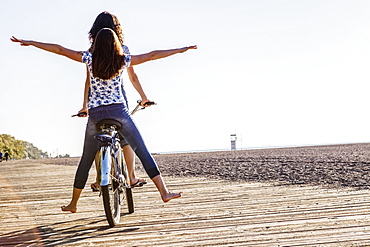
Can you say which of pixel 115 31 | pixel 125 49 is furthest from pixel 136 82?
pixel 115 31

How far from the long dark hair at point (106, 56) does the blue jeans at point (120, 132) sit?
0.92ft

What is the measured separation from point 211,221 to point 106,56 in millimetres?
1680

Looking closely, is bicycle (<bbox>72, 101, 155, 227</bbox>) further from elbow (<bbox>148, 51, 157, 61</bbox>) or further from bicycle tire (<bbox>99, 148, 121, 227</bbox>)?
elbow (<bbox>148, 51, 157, 61</bbox>)

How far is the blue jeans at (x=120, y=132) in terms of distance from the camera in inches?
173

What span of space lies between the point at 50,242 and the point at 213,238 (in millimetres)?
1242

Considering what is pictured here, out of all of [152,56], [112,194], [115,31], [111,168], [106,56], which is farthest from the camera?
[112,194]

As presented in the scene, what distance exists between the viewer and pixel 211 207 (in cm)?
561

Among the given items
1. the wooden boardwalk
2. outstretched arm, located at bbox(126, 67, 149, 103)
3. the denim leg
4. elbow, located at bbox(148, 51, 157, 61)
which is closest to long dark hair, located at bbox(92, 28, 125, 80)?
elbow, located at bbox(148, 51, 157, 61)

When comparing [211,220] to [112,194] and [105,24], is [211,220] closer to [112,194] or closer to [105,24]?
[112,194]

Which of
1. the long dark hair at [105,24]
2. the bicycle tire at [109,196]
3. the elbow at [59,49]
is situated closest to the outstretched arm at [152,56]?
the long dark hair at [105,24]

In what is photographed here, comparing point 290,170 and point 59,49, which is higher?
point 59,49

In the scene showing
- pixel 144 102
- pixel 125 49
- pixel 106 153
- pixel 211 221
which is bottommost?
pixel 211 221

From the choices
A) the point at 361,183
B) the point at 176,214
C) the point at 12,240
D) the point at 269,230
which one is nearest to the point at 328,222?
the point at 269,230

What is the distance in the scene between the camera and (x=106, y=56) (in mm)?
4316
